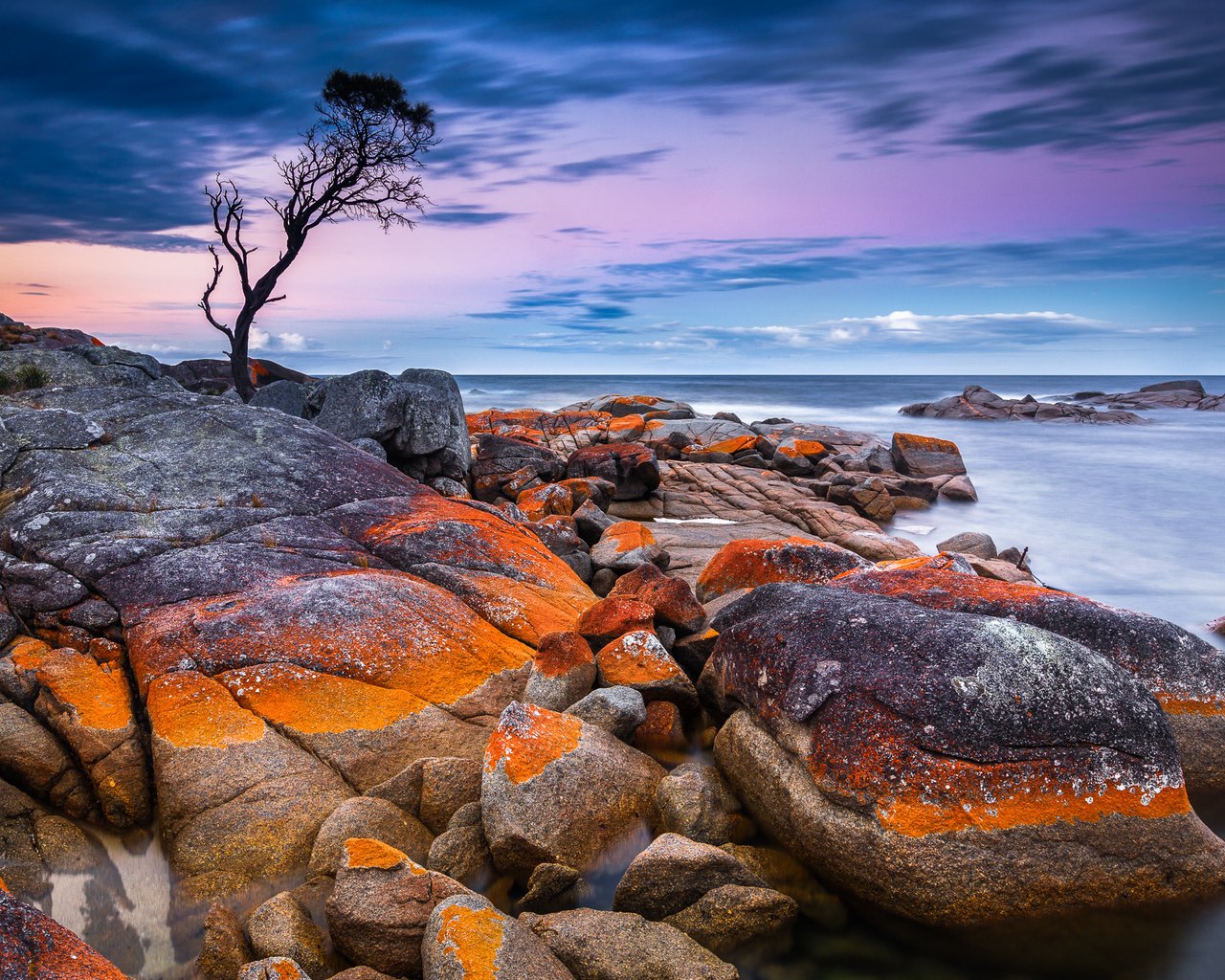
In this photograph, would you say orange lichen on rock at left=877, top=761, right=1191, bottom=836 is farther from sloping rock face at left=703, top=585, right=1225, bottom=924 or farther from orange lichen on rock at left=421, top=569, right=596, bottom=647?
orange lichen on rock at left=421, top=569, right=596, bottom=647

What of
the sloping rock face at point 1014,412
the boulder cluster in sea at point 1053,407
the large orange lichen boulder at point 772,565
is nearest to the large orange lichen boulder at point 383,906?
the large orange lichen boulder at point 772,565

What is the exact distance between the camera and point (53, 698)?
588 cm

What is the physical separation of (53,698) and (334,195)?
67.5 ft

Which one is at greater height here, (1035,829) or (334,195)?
(334,195)

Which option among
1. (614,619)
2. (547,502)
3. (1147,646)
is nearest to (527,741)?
(614,619)

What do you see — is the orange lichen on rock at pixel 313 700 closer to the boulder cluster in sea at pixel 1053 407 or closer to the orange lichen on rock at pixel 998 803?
the orange lichen on rock at pixel 998 803

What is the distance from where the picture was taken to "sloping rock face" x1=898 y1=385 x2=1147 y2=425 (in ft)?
171

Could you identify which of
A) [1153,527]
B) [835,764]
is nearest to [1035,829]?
[835,764]

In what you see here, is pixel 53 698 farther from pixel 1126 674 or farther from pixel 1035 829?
pixel 1126 674

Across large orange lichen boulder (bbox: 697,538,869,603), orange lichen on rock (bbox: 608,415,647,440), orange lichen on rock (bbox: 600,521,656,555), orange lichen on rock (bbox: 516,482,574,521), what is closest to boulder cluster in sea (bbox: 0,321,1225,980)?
large orange lichen boulder (bbox: 697,538,869,603)

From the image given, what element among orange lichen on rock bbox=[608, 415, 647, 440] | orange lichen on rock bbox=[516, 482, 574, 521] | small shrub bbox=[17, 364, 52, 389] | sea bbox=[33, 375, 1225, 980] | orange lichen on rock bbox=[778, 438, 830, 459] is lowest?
sea bbox=[33, 375, 1225, 980]

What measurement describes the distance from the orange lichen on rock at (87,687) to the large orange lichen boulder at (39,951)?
111 inches

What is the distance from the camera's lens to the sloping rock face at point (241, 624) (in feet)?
18.5

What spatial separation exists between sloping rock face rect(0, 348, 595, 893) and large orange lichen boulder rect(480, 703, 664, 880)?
0.93 metres
